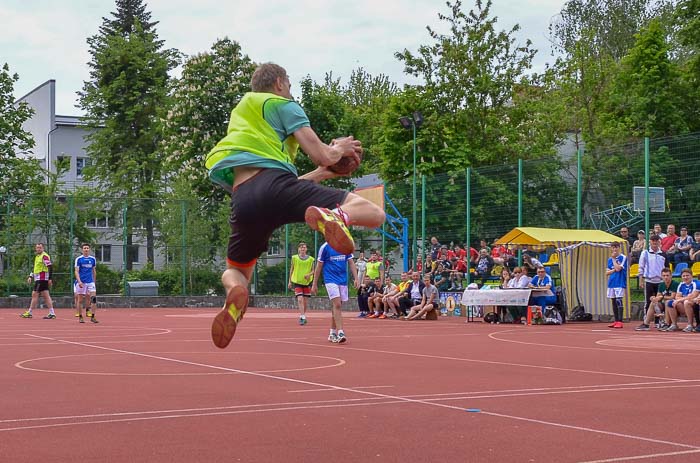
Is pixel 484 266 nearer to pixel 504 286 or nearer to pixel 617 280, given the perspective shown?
pixel 504 286

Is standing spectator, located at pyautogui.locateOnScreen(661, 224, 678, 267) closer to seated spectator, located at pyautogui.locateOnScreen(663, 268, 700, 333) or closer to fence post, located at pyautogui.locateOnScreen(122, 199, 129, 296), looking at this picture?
seated spectator, located at pyautogui.locateOnScreen(663, 268, 700, 333)

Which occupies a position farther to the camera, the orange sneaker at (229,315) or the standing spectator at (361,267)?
the standing spectator at (361,267)

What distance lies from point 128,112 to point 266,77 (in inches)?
1901

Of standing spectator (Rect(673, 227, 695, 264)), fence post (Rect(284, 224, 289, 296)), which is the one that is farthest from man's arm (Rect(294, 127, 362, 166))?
fence post (Rect(284, 224, 289, 296))

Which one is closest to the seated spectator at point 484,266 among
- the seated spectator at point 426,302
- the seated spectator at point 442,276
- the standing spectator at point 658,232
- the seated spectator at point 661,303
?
the seated spectator at point 442,276

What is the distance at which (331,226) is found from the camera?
591 cm

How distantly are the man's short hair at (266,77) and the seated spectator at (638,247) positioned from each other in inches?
722

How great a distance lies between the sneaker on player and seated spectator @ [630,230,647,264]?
61.5 ft

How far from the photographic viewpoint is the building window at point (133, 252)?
3778 centimetres

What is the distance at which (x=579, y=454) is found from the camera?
233 inches

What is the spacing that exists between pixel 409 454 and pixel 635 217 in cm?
1903

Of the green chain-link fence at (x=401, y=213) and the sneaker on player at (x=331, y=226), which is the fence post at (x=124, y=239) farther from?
the sneaker on player at (x=331, y=226)

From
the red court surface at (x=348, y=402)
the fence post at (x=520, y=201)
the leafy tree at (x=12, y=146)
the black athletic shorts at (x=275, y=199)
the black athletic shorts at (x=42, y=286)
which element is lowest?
the red court surface at (x=348, y=402)

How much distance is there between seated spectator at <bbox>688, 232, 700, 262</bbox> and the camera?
845 inches
